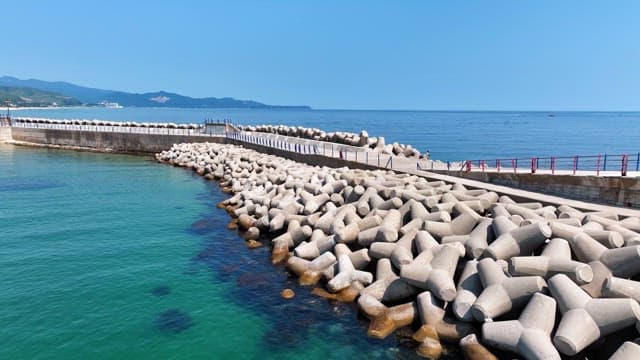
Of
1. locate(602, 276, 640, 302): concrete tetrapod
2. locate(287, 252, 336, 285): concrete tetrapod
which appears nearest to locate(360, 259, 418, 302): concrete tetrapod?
locate(287, 252, 336, 285): concrete tetrapod

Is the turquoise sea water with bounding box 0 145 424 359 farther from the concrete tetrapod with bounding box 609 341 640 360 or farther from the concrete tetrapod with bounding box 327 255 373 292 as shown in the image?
the concrete tetrapod with bounding box 609 341 640 360

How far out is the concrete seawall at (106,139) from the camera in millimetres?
42875

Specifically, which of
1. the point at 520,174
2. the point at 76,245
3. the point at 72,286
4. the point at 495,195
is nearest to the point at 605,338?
the point at 495,195

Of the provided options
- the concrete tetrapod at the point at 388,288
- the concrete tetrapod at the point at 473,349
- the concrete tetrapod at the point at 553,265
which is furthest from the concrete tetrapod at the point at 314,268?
the concrete tetrapod at the point at 553,265

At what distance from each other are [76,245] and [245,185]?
8949 millimetres

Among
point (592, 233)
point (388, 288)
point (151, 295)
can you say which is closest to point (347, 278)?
point (388, 288)

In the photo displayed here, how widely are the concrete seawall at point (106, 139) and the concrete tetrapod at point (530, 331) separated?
3576cm

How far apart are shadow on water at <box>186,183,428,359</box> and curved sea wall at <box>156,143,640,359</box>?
328 millimetres

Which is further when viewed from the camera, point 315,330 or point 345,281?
point 345,281

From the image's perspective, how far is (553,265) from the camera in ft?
26.5

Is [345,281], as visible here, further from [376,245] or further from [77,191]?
[77,191]

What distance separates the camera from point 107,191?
79.3 ft

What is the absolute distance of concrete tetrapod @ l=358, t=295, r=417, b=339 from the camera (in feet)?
29.0

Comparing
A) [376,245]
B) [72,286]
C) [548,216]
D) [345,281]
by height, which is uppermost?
[548,216]
